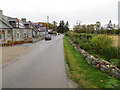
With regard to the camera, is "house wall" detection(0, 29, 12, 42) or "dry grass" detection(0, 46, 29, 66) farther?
"house wall" detection(0, 29, 12, 42)

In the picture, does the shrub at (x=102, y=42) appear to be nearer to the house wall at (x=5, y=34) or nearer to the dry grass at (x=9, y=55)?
the dry grass at (x=9, y=55)

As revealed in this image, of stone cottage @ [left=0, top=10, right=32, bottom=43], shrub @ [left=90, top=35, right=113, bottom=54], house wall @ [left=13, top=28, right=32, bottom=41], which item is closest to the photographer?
shrub @ [left=90, top=35, right=113, bottom=54]

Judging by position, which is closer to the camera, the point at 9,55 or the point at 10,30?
the point at 9,55

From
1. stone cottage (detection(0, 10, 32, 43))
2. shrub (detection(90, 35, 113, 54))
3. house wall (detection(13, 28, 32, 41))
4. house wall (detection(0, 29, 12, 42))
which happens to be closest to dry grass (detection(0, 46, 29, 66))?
shrub (detection(90, 35, 113, 54))

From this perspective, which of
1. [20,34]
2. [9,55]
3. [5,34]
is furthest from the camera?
[20,34]

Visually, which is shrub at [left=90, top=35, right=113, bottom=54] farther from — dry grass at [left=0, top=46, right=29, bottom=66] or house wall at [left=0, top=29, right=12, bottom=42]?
house wall at [left=0, top=29, right=12, bottom=42]

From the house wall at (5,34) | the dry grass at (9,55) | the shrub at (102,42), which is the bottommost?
the dry grass at (9,55)

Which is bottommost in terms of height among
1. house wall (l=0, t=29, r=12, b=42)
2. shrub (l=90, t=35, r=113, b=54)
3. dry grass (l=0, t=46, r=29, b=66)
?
dry grass (l=0, t=46, r=29, b=66)

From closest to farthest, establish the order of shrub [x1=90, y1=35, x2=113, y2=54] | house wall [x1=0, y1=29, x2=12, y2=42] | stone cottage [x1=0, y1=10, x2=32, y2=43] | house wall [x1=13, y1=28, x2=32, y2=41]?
1. shrub [x1=90, y1=35, x2=113, y2=54]
2. house wall [x1=0, y1=29, x2=12, y2=42]
3. stone cottage [x1=0, y1=10, x2=32, y2=43]
4. house wall [x1=13, y1=28, x2=32, y2=41]

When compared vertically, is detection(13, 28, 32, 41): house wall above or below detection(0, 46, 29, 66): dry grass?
above

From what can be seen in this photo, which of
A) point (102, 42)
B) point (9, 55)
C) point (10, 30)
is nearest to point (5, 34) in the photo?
point (10, 30)

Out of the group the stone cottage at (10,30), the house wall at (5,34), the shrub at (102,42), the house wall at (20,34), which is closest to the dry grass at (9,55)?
the shrub at (102,42)

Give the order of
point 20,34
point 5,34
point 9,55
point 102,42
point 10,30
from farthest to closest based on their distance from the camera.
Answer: point 20,34 → point 10,30 → point 5,34 → point 9,55 → point 102,42

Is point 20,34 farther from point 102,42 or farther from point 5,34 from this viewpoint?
point 102,42
